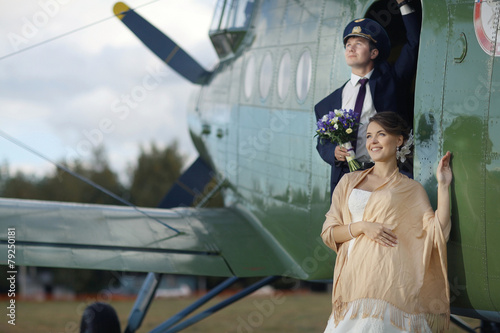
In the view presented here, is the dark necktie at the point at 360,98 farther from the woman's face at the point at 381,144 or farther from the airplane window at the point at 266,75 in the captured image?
the airplane window at the point at 266,75

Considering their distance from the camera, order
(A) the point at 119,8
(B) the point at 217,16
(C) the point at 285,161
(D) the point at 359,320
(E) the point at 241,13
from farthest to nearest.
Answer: (A) the point at 119,8
(B) the point at 217,16
(E) the point at 241,13
(C) the point at 285,161
(D) the point at 359,320

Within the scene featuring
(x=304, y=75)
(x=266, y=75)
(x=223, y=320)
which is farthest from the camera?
(x=223, y=320)

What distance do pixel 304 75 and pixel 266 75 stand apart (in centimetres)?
100

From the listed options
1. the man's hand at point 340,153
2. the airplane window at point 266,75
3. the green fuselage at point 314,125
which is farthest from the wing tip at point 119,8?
the man's hand at point 340,153

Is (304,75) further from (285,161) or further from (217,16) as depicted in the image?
(217,16)

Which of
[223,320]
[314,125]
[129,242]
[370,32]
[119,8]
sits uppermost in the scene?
[119,8]

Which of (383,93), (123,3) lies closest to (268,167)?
(383,93)

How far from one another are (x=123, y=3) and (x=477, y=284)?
6.92 m

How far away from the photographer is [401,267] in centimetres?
418

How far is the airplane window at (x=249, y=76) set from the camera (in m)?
8.01

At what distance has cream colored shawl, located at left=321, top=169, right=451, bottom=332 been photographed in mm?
4133

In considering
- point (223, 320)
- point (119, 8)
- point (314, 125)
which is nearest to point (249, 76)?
point (314, 125)

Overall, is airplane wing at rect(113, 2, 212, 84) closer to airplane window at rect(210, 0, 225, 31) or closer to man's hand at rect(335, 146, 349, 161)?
airplane window at rect(210, 0, 225, 31)

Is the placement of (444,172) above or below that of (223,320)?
above
